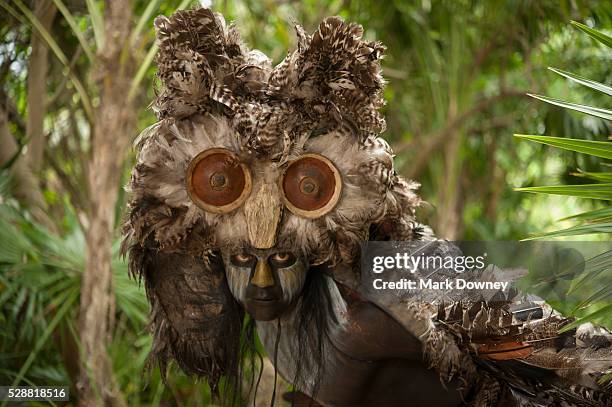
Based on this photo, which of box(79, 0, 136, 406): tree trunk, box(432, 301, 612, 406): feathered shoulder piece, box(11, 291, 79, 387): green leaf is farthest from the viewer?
box(11, 291, 79, 387): green leaf

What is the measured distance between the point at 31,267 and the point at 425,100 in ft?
6.81

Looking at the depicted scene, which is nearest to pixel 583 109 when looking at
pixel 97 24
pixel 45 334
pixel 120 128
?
pixel 120 128

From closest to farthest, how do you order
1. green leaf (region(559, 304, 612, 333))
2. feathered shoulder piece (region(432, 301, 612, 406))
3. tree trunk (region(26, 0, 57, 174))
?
green leaf (region(559, 304, 612, 333)), feathered shoulder piece (region(432, 301, 612, 406)), tree trunk (region(26, 0, 57, 174))

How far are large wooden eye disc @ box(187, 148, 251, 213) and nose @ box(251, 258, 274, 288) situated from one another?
0.26 feet

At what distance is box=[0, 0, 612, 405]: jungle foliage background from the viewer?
145cm

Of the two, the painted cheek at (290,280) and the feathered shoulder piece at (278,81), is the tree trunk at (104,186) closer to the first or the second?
the feathered shoulder piece at (278,81)

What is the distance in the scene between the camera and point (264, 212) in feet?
2.67

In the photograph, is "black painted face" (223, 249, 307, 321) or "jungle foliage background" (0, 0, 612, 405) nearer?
"black painted face" (223, 249, 307, 321)

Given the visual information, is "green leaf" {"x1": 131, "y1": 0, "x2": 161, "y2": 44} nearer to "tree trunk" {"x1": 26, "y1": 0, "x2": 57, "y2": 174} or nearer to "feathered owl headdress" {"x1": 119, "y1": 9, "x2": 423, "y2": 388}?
"tree trunk" {"x1": 26, "y1": 0, "x2": 57, "y2": 174}

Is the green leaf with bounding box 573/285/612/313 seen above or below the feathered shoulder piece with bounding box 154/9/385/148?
below

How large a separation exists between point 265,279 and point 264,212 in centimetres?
9

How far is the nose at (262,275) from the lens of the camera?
0.84 m

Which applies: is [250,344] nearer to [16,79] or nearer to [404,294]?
[404,294]

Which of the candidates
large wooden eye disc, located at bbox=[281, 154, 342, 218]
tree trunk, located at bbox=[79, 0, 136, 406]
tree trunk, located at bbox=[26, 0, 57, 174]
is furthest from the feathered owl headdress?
tree trunk, located at bbox=[26, 0, 57, 174]
